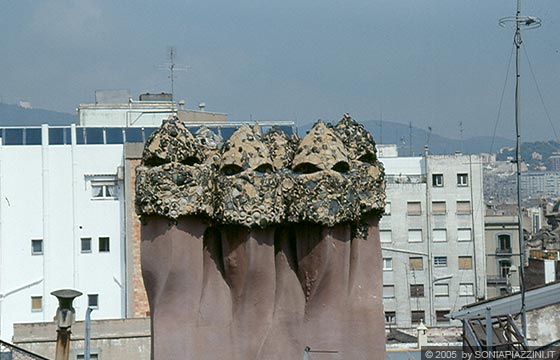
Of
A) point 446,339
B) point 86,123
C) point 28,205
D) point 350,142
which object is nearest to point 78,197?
point 28,205

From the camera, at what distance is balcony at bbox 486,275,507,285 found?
174 ft

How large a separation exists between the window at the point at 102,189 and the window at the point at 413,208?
723 inches

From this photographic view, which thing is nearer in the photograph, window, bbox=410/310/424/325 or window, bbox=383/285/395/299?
window, bbox=410/310/424/325

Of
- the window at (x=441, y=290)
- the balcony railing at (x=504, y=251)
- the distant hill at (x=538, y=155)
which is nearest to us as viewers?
the window at (x=441, y=290)

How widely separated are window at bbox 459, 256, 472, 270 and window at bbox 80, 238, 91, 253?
2066 centimetres

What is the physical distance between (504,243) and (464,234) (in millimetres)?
4626

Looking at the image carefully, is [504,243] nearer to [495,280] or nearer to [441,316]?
[495,280]

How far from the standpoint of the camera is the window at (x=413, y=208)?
4966cm

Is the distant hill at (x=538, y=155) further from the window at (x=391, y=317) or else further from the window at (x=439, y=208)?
the window at (x=391, y=317)

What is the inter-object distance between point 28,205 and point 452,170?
71.4ft

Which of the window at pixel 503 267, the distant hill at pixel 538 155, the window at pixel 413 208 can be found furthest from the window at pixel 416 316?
the distant hill at pixel 538 155

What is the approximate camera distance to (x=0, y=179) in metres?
34.7

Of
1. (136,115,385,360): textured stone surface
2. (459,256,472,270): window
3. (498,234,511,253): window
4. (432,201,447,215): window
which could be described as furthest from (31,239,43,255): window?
(498,234,511,253): window

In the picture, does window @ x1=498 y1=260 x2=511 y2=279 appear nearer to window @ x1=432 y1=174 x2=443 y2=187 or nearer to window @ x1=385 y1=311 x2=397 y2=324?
window @ x1=432 y1=174 x2=443 y2=187
